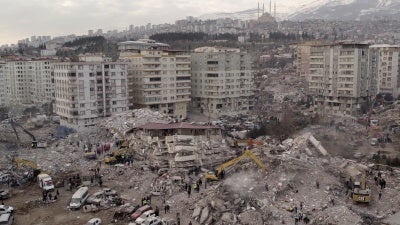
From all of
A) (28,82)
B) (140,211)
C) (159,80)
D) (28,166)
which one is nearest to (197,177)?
(140,211)

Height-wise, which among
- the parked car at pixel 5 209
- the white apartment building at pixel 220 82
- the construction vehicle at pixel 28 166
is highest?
the white apartment building at pixel 220 82

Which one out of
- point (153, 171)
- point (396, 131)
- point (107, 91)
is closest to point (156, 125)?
point (153, 171)

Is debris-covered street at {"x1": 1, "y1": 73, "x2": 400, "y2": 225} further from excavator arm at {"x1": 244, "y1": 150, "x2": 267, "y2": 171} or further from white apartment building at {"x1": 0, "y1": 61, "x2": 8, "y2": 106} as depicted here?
white apartment building at {"x1": 0, "y1": 61, "x2": 8, "y2": 106}

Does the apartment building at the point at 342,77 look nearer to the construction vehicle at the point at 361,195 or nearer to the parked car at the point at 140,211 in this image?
the construction vehicle at the point at 361,195

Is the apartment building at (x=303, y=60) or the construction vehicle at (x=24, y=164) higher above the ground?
the apartment building at (x=303, y=60)

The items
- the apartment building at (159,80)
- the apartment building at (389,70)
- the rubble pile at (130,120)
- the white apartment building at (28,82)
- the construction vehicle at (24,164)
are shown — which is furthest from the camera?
the white apartment building at (28,82)

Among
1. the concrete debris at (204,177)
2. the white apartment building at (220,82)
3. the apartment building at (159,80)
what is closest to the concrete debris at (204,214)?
the concrete debris at (204,177)

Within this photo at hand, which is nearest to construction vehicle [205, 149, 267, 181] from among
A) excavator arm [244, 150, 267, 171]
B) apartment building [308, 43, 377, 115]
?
excavator arm [244, 150, 267, 171]

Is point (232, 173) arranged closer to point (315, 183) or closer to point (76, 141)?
point (315, 183)
